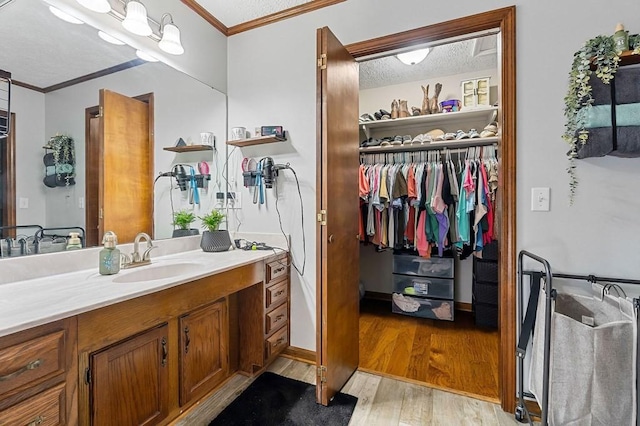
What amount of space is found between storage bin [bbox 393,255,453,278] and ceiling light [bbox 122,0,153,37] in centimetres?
274

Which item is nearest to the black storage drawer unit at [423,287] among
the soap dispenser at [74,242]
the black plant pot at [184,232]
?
the black plant pot at [184,232]

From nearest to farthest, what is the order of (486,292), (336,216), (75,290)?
(75,290)
(336,216)
(486,292)

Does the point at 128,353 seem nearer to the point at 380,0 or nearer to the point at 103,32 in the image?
the point at 103,32

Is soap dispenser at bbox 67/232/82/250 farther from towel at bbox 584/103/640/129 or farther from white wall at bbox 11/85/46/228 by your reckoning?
towel at bbox 584/103/640/129

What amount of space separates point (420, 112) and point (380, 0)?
1262 mm

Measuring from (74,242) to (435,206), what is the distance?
2530mm

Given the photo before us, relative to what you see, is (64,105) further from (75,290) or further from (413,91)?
(413,91)

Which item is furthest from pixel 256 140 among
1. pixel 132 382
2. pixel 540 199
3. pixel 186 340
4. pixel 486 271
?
pixel 486 271

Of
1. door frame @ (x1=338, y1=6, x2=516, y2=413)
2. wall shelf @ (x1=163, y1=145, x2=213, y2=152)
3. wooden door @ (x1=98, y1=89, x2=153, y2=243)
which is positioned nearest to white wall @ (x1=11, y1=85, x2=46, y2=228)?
wooden door @ (x1=98, y1=89, x2=153, y2=243)

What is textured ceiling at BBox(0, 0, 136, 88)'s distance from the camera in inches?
52.0

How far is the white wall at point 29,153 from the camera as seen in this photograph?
4.44 ft

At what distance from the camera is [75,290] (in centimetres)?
117

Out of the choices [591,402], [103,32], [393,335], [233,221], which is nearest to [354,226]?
[233,221]

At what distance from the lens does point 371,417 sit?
1605 millimetres
